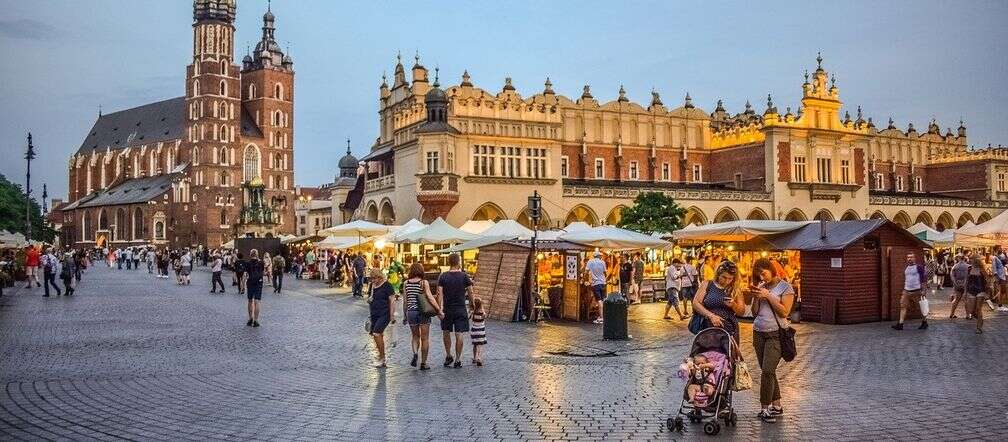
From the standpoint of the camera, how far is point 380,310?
13.0 meters

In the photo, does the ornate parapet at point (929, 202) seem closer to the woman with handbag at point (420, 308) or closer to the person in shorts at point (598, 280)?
the person in shorts at point (598, 280)

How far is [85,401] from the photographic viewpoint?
1025cm

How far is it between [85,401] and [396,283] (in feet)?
48.2

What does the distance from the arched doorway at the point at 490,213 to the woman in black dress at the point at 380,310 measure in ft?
115

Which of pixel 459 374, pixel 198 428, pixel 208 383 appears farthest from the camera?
pixel 459 374

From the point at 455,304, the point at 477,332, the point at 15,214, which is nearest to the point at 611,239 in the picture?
the point at 477,332

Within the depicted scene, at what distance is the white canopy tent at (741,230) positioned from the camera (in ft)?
73.0

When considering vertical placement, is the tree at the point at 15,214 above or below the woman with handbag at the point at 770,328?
above

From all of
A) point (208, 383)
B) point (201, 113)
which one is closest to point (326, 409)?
point (208, 383)

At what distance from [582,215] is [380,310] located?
1582 inches

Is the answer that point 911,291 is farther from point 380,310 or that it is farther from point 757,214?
point 757,214

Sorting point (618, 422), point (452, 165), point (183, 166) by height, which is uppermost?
point (183, 166)

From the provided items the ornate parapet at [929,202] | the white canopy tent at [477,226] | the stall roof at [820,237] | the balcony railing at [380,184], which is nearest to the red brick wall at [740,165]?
the ornate parapet at [929,202]

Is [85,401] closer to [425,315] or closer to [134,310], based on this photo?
[425,315]
